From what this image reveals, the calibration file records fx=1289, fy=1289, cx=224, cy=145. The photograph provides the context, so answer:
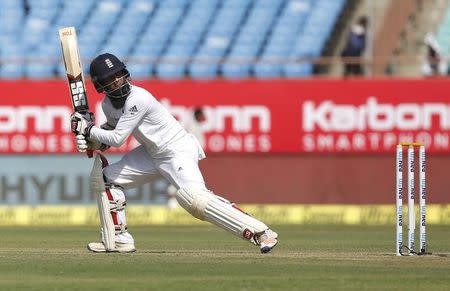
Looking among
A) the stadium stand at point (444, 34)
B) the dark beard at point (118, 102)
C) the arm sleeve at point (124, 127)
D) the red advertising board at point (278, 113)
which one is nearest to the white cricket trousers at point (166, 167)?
the arm sleeve at point (124, 127)

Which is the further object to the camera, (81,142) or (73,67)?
(73,67)

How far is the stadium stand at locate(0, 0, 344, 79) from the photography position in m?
17.7

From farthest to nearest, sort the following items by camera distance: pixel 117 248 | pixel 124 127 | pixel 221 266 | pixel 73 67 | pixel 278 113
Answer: pixel 278 113
pixel 73 67
pixel 117 248
pixel 124 127
pixel 221 266

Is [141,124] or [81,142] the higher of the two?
[141,124]

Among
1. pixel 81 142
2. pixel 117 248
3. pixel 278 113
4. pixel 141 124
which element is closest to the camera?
pixel 81 142

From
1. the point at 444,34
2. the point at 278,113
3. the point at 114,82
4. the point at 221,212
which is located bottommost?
the point at 221,212

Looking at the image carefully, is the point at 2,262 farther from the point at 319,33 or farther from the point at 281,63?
the point at 319,33

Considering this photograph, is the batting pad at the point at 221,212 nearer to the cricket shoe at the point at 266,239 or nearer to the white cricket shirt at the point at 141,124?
the cricket shoe at the point at 266,239

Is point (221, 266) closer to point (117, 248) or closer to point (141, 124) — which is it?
point (117, 248)

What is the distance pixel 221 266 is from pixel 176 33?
10.4m

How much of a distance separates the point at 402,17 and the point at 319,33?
1.20 meters

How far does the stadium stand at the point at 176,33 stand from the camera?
17672 mm

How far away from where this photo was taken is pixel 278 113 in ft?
57.1

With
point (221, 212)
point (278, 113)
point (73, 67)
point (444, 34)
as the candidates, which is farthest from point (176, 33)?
point (221, 212)
